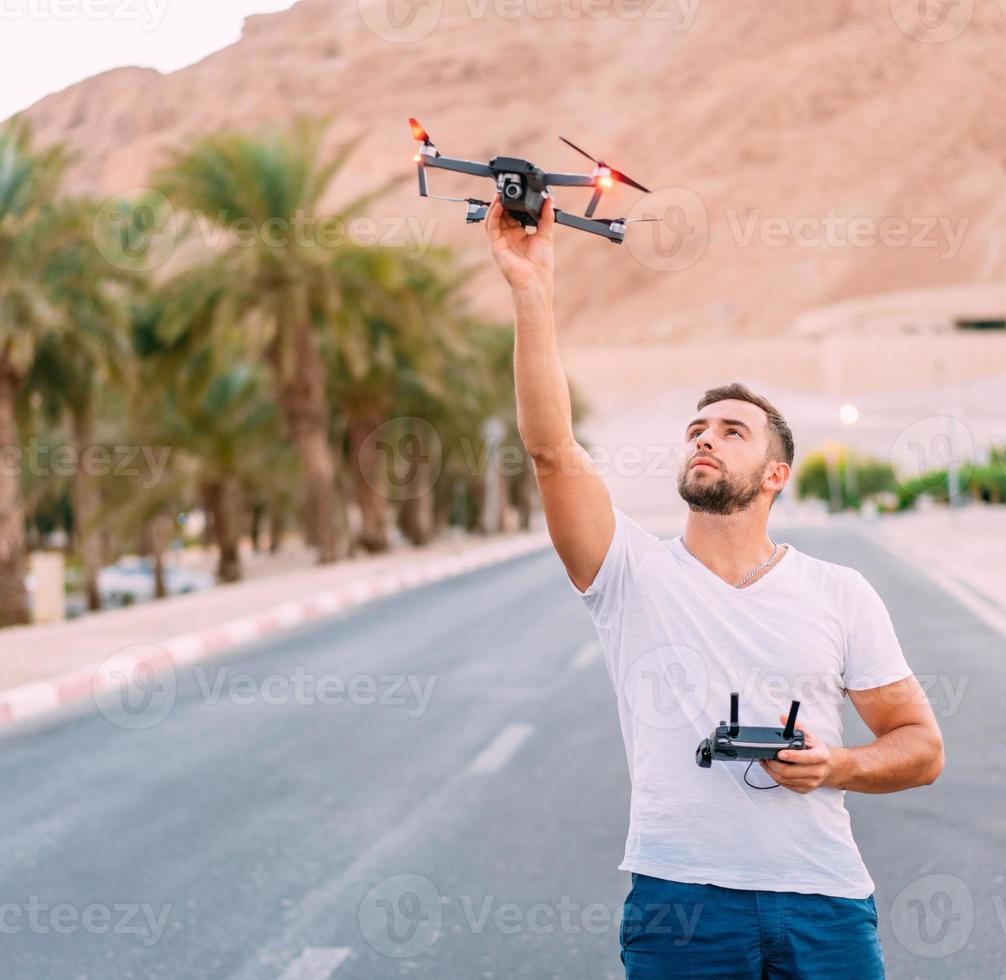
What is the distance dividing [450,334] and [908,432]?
218 feet

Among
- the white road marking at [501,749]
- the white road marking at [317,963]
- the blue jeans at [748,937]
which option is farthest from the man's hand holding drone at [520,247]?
the white road marking at [501,749]

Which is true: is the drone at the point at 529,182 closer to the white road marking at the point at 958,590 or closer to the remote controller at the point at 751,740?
the remote controller at the point at 751,740

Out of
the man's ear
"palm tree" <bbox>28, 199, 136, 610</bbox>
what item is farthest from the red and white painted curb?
the man's ear

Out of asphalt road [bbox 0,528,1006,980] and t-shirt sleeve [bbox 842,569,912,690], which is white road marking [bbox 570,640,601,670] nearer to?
asphalt road [bbox 0,528,1006,980]

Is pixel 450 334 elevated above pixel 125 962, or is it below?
above

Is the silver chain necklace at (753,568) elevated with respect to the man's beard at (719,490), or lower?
lower

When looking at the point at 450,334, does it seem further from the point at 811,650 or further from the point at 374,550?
the point at 811,650

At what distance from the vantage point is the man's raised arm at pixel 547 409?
8.93ft

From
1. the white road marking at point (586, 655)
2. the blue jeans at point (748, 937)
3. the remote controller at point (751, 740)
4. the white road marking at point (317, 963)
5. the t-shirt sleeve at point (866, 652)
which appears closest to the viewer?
the remote controller at point (751, 740)

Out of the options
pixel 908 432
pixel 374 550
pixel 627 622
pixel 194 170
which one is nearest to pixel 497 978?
pixel 627 622

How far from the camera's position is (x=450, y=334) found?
3036 centimetres

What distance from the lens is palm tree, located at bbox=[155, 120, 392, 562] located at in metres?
26.3

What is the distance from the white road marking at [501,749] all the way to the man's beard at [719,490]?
562 cm

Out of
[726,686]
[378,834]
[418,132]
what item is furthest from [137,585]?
[726,686]
